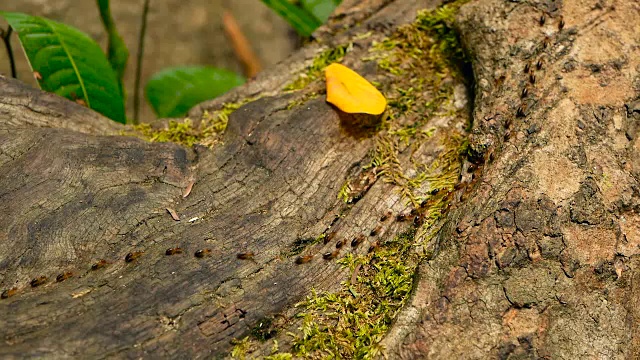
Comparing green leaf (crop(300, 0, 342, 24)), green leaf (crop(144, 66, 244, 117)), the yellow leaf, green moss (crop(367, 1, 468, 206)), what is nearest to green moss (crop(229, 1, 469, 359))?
green moss (crop(367, 1, 468, 206))

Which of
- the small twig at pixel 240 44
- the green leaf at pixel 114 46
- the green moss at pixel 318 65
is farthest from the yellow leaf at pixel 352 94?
the small twig at pixel 240 44

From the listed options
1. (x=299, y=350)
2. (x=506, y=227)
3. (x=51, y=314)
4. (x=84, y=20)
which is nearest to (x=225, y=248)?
(x=299, y=350)

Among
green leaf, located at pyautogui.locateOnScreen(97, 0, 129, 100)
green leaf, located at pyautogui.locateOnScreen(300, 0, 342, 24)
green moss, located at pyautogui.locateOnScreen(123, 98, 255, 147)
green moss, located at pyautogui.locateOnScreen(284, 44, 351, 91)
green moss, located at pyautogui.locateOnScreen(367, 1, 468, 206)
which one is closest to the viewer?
green moss, located at pyautogui.locateOnScreen(367, 1, 468, 206)

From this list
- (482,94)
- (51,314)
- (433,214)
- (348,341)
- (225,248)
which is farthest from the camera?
(482,94)

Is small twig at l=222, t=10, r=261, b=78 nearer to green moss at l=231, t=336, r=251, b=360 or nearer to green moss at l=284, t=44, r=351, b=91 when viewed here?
green moss at l=284, t=44, r=351, b=91

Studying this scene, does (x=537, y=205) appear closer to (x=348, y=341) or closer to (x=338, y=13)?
(x=348, y=341)

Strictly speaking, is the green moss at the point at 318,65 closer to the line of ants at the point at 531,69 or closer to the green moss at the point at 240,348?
the line of ants at the point at 531,69
